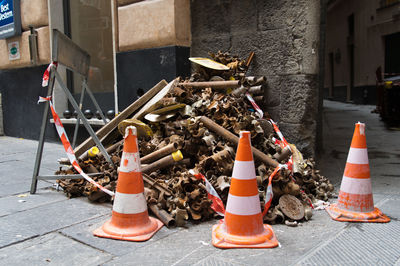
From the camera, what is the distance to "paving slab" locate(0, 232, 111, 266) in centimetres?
220

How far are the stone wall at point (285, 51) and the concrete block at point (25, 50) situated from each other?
3944 millimetres

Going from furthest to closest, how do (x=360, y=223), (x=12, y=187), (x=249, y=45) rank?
(x=249, y=45) → (x=12, y=187) → (x=360, y=223)

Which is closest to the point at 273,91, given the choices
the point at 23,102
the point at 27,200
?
the point at 27,200

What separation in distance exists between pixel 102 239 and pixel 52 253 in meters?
0.35

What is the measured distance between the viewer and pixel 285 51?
426cm

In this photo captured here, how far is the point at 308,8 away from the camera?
159 inches

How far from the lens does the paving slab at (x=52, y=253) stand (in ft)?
7.22

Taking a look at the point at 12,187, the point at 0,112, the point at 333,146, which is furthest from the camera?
the point at 0,112

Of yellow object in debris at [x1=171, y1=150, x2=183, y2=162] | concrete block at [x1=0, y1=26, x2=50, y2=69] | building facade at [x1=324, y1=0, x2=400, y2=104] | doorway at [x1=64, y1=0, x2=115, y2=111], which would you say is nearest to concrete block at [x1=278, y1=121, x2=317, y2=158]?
yellow object in debris at [x1=171, y1=150, x2=183, y2=162]

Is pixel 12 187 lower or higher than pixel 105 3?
lower

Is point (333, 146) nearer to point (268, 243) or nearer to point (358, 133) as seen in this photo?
point (358, 133)

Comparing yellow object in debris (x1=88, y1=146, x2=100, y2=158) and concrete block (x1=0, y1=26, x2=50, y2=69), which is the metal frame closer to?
yellow object in debris (x1=88, y1=146, x2=100, y2=158)

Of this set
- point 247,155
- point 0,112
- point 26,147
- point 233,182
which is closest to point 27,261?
point 233,182

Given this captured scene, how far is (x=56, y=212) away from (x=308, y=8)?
3494 millimetres
